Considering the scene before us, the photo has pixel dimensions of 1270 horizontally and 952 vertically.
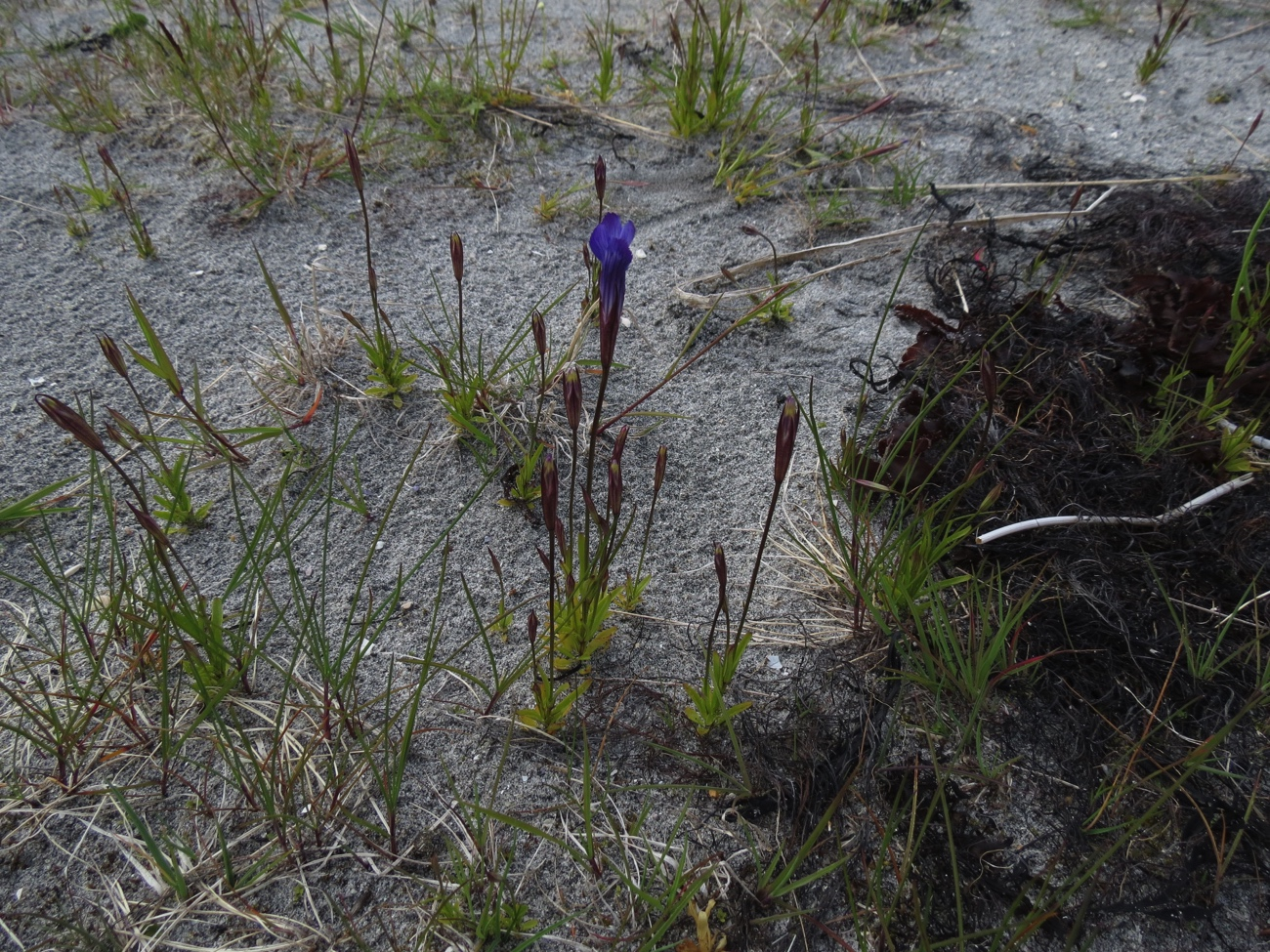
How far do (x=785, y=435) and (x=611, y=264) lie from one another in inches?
14.2

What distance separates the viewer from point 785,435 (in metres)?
1.11

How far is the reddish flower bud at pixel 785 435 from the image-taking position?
1.09m

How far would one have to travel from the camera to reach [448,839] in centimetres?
124

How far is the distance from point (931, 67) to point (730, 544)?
296 cm

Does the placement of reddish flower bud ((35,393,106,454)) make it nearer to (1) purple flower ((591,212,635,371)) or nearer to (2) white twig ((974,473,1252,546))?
(1) purple flower ((591,212,635,371))

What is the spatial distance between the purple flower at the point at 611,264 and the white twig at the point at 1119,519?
0.95 m

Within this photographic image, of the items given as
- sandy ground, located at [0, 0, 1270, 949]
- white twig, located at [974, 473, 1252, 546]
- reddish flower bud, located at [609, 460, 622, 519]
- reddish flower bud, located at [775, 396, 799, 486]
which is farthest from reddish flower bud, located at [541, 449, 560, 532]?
white twig, located at [974, 473, 1252, 546]

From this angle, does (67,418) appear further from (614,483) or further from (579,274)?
(579,274)

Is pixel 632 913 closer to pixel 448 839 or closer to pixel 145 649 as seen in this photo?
pixel 448 839

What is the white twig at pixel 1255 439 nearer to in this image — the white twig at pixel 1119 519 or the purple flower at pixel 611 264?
the white twig at pixel 1119 519

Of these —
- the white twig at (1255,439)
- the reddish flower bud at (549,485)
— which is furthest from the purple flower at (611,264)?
the white twig at (1255,439)

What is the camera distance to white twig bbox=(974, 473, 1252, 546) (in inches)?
60.6

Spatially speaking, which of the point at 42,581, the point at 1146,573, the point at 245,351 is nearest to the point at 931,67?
the point at 1146,573

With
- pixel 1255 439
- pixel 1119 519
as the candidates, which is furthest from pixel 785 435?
pixel 1255 439
